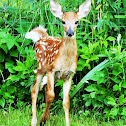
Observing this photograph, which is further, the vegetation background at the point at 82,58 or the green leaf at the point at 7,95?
the green leaf at the point at 7,95

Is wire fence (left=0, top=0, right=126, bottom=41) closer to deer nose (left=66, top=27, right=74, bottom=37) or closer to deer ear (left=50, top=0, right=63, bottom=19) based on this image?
deer ear (left=50, top=0, right=63, bottom=19)

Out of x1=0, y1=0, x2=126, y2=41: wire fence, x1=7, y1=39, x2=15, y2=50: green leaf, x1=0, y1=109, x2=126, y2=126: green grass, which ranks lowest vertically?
x1=0, y1=109, x2=126, y2=126: green grass

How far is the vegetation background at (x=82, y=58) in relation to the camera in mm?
6488

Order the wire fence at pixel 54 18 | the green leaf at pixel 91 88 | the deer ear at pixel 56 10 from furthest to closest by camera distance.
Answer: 1. the wire fence at pixel 54 18
2. the green leaf at pixel 91 88
3. the deer ear at pixel 56 10

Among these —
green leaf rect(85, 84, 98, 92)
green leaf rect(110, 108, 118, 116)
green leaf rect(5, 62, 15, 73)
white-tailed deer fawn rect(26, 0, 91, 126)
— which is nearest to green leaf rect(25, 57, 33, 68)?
green leaf rect(5, 62, 15, 73)

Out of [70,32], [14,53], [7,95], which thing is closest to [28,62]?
[14,53]

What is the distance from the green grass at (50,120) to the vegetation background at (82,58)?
0.17m

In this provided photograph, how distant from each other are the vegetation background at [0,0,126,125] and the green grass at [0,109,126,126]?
0.17 meters

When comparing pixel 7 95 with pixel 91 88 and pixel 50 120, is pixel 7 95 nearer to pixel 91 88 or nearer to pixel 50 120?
pixel 50 120

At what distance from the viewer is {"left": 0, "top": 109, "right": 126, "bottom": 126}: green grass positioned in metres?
6.02

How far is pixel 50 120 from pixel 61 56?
118cm

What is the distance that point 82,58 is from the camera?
682cm

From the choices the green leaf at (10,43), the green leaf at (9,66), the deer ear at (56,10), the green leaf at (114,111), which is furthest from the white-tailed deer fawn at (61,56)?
the green leaf at (9,66)

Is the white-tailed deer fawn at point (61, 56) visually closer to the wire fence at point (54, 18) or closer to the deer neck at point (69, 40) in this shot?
the deer neck at point (69, 40)
